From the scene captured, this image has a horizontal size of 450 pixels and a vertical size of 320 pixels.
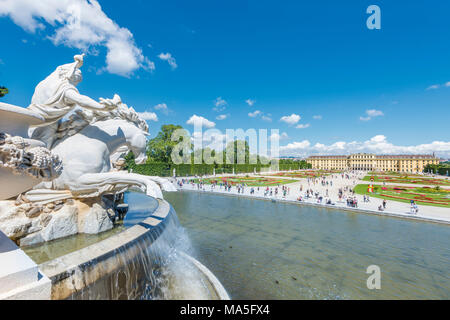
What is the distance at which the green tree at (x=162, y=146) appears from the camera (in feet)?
135

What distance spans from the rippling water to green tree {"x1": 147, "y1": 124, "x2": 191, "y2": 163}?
2995cm

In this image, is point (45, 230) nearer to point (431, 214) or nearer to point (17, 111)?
point (17, 111)

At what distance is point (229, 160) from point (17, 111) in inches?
2252

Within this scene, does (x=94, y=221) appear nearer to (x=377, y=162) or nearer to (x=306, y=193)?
(x=306, y=193)

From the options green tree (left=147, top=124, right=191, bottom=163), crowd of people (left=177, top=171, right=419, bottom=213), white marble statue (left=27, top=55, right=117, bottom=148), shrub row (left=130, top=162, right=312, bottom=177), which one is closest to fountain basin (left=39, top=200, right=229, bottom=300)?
white marble statue (left=27, top=55, right=117, bottom=148)

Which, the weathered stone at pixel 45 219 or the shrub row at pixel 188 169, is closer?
the weathered stone at pixel 45 219

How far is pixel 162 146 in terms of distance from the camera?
4103 centimetres

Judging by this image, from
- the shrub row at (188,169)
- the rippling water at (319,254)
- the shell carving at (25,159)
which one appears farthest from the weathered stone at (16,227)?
the shrub row at (188,169)

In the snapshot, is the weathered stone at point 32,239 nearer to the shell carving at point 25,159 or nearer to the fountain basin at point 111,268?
the fountain basin at point 111,268

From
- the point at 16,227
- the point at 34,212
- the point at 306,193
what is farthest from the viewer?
the point at 306,193

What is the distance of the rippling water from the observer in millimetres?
5602

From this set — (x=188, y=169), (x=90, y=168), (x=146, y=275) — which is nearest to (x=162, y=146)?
(x=188, y=169)

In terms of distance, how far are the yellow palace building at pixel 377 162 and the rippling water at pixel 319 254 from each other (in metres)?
112

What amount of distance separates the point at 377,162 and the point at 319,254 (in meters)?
139
